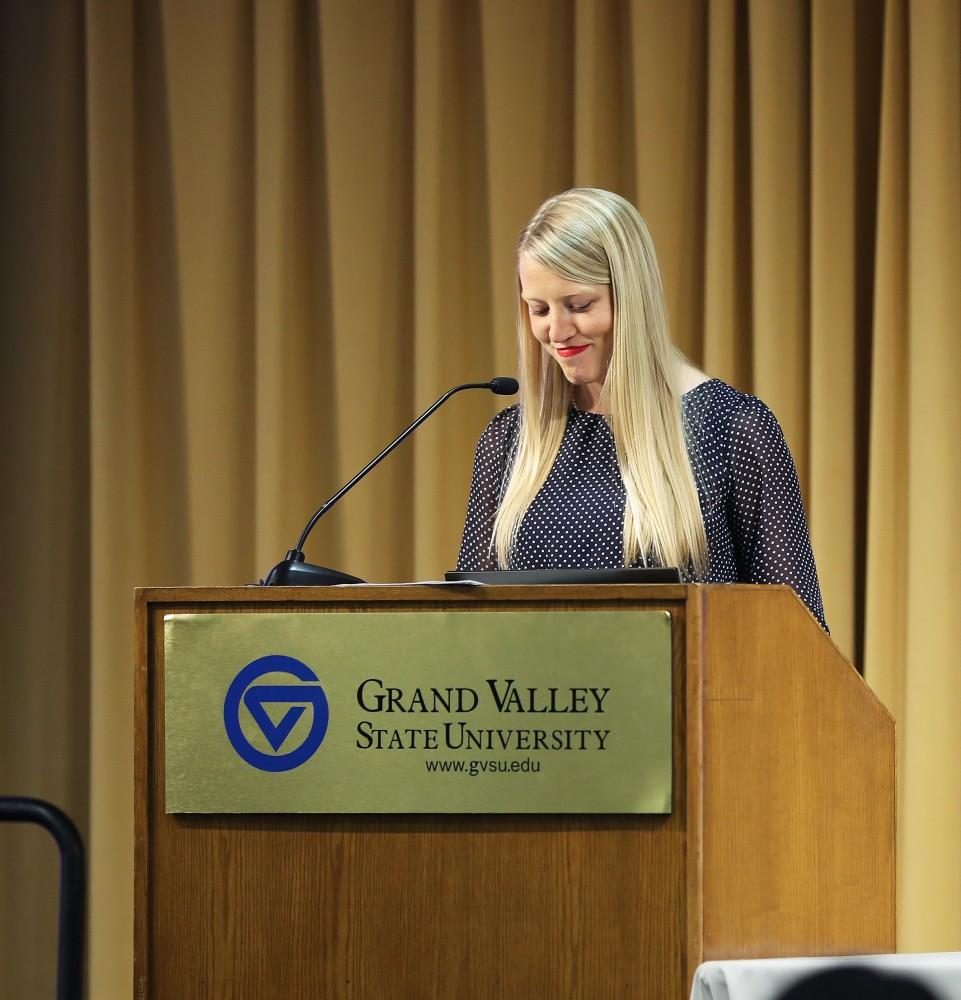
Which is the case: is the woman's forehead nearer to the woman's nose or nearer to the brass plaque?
the woman's nose

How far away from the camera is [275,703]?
115 centimetres

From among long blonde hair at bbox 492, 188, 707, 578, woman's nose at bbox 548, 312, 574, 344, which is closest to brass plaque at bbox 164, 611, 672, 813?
long blonde hair at bbox 492, 188, 707, 578

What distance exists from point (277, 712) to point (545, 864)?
260 millimetres

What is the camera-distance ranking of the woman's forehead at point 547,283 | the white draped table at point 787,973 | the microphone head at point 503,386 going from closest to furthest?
the white draped table at point 787,973
the microphone head at point 503,386
the woman's forehead at point 547,283

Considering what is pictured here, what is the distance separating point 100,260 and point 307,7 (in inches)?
29.9

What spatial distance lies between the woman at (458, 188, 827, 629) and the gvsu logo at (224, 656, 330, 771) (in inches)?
23.7

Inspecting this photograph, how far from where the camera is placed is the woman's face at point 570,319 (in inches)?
69.7

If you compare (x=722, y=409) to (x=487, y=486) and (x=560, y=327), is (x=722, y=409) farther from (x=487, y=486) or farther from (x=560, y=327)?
(x=487, y=486)

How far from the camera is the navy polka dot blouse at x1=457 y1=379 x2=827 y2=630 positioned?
5.60 ft

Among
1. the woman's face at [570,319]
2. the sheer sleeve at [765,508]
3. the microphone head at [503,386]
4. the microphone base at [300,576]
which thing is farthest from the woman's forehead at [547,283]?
the microphone base at [300,576]

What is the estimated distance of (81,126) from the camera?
3164 mm


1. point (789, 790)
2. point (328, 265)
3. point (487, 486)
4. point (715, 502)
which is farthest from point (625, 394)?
point (328, 265)

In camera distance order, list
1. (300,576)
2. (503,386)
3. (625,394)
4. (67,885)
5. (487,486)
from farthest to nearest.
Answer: (487,486)
(625,394)
(503,386)
(300,576)
(67,885)

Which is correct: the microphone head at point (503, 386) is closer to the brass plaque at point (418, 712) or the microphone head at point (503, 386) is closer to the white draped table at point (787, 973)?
the brass plaque at point (418, 712)
